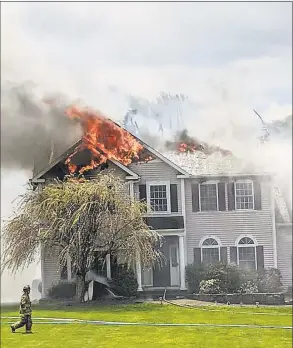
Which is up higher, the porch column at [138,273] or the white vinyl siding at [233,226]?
the white vinyl siding at [233,226]

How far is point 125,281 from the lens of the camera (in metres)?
5.67

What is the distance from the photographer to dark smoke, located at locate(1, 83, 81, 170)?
567 cm

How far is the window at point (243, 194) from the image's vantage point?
18.8ft

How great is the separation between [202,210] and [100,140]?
107 centimetres

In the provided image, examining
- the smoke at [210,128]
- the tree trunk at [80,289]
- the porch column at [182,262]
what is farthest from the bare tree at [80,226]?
the smoke at [210,128]

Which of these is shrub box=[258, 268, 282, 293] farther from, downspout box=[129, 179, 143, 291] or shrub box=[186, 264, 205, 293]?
downspout box=[129, 179, 143, 291]

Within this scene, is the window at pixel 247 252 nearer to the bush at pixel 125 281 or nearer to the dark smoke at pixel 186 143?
the dark smoke at pixel 186 143

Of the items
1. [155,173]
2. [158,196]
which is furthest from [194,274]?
[155,173]

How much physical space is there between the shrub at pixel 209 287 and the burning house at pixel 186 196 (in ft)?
0.51

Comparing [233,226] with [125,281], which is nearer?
[125,281]

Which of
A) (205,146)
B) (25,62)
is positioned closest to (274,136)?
(205,146)

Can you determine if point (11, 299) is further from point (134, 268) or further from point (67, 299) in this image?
point (134, 268)

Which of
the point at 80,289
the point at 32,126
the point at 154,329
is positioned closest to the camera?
the point at 154,329

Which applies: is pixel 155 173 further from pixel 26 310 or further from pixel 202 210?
pixel 26 310
